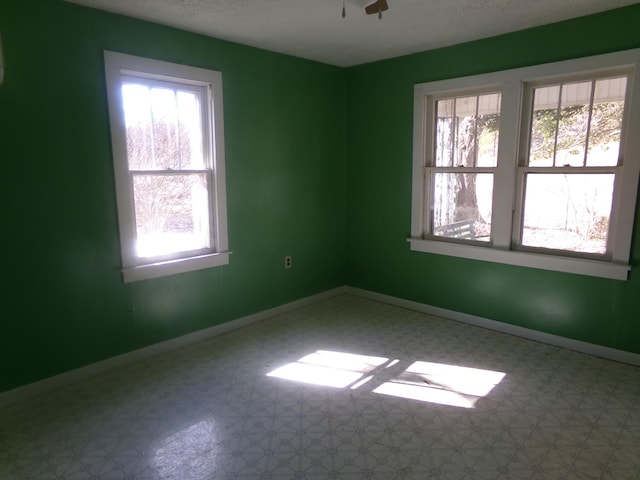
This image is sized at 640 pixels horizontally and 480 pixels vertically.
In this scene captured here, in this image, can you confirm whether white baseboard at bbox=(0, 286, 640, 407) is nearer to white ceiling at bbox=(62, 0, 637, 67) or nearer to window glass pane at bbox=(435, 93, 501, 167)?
window glass pane at bbox=(435, 93, 501, 167)

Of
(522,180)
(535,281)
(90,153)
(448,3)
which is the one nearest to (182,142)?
(90,153)

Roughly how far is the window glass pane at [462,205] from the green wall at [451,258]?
0.26 metres

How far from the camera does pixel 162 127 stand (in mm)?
3141

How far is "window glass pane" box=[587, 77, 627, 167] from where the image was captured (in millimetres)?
2965

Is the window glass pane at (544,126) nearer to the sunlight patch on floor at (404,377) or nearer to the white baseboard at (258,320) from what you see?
the white baseboard at (258,320)

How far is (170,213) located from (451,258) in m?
2.48

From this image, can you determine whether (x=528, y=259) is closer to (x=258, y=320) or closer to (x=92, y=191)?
(x=258, y=320)

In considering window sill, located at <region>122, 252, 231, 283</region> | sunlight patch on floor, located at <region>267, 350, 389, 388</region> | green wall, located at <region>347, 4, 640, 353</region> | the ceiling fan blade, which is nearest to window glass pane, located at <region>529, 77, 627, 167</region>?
green wall, located at <region>347, 4, 640, 353</region>

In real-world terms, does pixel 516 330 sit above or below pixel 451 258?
below

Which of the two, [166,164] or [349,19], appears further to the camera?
[166,164]

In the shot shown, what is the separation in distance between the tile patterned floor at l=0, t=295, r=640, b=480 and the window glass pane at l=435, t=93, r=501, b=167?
1.58 meters

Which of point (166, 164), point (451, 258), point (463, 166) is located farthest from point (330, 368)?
point (463, 166)

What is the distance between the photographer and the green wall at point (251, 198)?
256 cm

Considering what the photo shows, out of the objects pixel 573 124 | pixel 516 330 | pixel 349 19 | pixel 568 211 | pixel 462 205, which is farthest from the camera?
pixel 462 205
